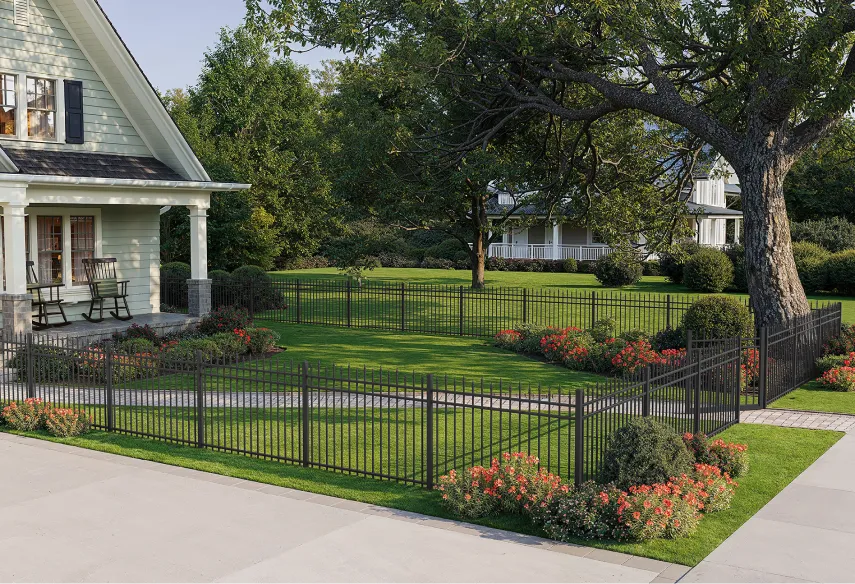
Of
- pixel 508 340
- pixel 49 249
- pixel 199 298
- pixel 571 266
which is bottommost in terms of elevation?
pixel 508 340

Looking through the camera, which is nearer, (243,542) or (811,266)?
(243,542)

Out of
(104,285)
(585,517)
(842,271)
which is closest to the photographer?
(585,517)

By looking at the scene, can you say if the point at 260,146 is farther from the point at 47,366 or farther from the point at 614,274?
the point at 47,366

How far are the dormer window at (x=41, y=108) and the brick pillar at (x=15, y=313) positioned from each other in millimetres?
4240

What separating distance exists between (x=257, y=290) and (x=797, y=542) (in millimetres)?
22194

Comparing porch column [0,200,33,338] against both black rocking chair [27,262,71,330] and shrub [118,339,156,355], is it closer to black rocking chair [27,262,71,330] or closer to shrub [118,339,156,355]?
black rocking chair [27,262,71,330]

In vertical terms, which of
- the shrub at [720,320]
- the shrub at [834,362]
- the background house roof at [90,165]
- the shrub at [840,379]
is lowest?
the shrub at [840,379]

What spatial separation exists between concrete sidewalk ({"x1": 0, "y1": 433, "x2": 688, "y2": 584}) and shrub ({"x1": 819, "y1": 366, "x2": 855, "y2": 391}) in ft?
34.6

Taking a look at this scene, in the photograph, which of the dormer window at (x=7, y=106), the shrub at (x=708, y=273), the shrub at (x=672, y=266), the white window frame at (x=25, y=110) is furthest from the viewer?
the shrub at (x=672, y=266)

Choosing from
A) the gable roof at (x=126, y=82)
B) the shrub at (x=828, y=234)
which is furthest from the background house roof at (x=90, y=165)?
the shrub at (x=828, y=234)

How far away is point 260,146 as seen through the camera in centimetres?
4788

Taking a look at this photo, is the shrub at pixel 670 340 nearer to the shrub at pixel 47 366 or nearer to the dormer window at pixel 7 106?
the shrub at pixel 47 366

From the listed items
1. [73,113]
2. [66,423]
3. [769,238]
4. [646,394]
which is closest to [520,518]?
[646,394]

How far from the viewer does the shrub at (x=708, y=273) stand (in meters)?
36.8
